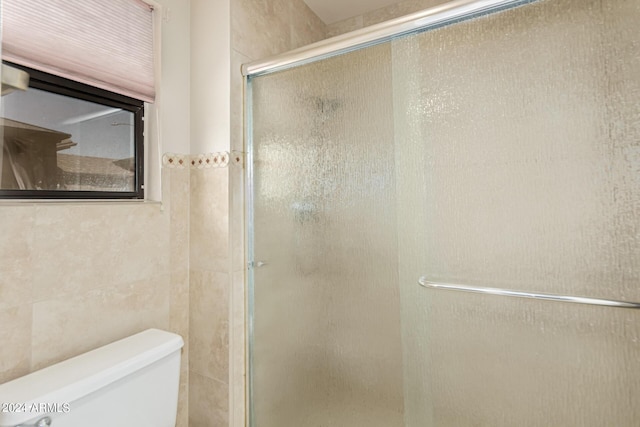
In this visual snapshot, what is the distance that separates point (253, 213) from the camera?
1334 millimetres

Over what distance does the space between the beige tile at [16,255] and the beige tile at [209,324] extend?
52cm

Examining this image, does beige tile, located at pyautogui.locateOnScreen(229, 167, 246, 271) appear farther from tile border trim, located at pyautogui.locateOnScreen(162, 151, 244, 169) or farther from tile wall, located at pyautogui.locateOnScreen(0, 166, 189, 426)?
tile wall, located at pyautogui.locateOnScreen(0, 166, 189, 426)

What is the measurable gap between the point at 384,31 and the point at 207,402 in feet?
5.04

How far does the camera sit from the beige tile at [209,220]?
1.21 metres

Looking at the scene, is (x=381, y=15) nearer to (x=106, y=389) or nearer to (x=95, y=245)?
(x=95, y=245)

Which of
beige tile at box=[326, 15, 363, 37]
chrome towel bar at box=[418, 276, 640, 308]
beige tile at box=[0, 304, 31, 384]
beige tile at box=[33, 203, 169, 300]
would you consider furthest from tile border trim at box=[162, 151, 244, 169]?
beige tile at box=[326, 15, 363, 37]

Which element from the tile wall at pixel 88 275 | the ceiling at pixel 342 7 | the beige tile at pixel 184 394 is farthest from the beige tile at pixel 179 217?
the ceiling at pixel 342 7

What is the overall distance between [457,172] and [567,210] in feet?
1.01

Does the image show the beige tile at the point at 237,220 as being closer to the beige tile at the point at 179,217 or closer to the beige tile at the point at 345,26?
the beige tile at the point at 179,217

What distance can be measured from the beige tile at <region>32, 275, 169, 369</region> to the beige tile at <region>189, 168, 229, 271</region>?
17cm

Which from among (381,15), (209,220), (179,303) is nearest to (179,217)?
(209,220)

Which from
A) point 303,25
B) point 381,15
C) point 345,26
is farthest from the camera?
point 345,26

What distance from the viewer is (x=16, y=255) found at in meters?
0.83

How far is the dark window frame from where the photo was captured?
0.89 meters
